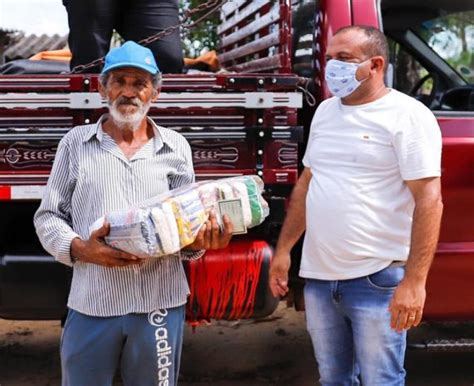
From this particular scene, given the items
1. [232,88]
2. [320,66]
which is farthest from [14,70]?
[320,66]

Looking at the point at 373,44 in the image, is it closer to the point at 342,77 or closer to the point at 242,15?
the point at 342,77

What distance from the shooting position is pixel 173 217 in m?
2.09

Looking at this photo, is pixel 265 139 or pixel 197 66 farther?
pixel 197 66

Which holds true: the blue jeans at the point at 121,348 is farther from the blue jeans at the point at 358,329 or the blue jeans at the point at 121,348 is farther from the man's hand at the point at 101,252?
the blue jeans at the point at 358,329

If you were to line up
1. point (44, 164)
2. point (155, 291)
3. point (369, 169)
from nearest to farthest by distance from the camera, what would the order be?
point (155, 291), point (369, 169), point (44, 164)

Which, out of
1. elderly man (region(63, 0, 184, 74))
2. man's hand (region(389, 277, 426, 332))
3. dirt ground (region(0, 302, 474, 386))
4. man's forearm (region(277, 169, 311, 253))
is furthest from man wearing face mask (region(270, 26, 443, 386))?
dirt ground (region(0, 302, 474, 386))

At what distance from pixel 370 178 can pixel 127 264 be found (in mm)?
831

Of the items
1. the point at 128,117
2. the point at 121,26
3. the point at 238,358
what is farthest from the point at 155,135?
the point at 238,358

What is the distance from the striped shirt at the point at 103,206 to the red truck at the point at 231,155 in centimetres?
72

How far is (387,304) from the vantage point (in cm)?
245

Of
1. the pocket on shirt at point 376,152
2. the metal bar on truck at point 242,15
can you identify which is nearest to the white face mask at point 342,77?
the pocket on shirt at point 376,152

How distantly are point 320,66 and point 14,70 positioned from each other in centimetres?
147

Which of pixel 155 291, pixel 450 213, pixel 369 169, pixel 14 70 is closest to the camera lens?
pixel 155 291

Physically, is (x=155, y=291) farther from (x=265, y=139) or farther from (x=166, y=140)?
(x=265, y=139)
